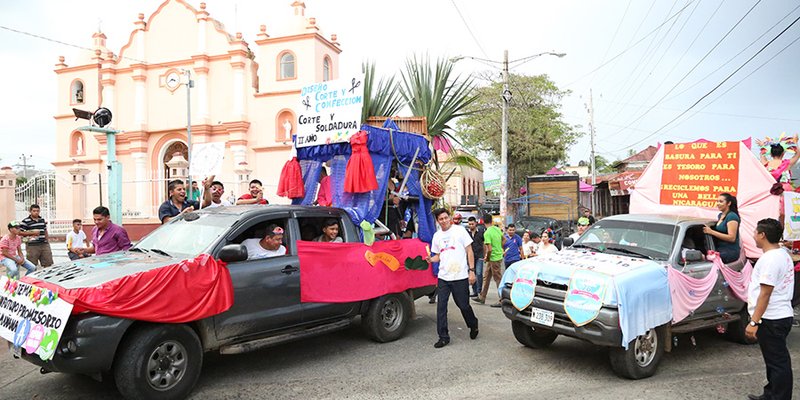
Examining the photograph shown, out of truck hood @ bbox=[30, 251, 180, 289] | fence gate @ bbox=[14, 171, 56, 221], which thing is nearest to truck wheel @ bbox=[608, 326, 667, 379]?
truck hood @ bbox=[30, 251, 180, 289]

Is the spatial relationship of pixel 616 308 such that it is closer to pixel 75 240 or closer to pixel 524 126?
pixel 75 240

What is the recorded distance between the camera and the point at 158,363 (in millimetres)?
4492

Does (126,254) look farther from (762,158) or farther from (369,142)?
(762,158)

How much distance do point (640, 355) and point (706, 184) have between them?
3.44 m

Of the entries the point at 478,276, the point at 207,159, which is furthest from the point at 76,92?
the point at 478,276

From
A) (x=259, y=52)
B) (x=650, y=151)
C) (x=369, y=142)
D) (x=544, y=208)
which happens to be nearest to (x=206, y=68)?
(x=259, y=52)

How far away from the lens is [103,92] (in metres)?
29.2

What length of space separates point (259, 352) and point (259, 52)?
78.4 ft

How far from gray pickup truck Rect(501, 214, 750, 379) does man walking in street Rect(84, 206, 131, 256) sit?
4.69 m

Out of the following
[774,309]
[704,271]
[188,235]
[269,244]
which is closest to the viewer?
[774,309]

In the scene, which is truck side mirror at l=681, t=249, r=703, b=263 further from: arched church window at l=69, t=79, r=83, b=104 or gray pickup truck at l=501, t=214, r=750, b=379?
arched church window at l=69, t=79, r=83, b=104

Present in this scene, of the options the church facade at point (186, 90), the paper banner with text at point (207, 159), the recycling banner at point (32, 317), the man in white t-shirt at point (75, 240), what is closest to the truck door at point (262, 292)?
the recycling banner at point (32, 317)

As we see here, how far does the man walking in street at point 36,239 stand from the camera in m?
9.95

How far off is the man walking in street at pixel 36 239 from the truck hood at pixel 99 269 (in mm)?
6108
